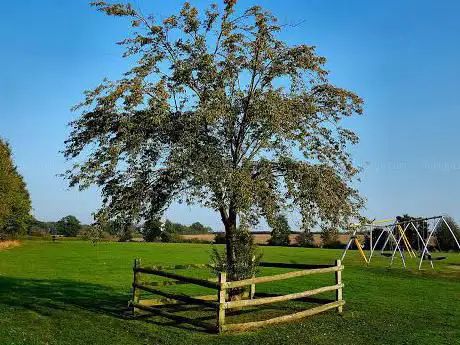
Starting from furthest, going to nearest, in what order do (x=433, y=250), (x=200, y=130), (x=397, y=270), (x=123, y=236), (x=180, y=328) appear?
(x=433, y=250) < (x=397, y=270) < (x=123, y=236) < (x=200, y=130) < (x=180, y=328)

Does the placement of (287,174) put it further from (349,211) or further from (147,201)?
(147,201)

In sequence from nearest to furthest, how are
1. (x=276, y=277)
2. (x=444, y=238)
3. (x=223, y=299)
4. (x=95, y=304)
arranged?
(x=223, y=299) → (x=276, y=277) → (x=95, y=304) → (x=444, y=238)

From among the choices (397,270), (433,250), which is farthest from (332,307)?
(433,250)

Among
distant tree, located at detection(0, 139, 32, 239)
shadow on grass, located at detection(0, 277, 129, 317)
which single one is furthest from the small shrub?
distant tree, located at detection(0, 139, 32, 239)

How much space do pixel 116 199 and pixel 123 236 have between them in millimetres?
1569

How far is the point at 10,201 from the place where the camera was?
5991cm

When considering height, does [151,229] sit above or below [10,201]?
below

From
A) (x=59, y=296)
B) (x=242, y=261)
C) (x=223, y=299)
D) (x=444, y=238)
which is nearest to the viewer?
(x=223, y=299)

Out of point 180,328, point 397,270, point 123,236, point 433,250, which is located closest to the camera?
point 180,328

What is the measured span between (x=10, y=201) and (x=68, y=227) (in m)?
67.3

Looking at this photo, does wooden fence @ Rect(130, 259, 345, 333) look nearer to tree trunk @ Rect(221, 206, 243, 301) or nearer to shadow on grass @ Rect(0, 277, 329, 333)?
shadow on grass @ Rect(0, 277, 329, 333)

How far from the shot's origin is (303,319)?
672 inches

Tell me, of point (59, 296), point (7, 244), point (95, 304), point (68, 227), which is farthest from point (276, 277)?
point (68, 227)

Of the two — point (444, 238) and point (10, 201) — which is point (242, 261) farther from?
point (444, 238)
